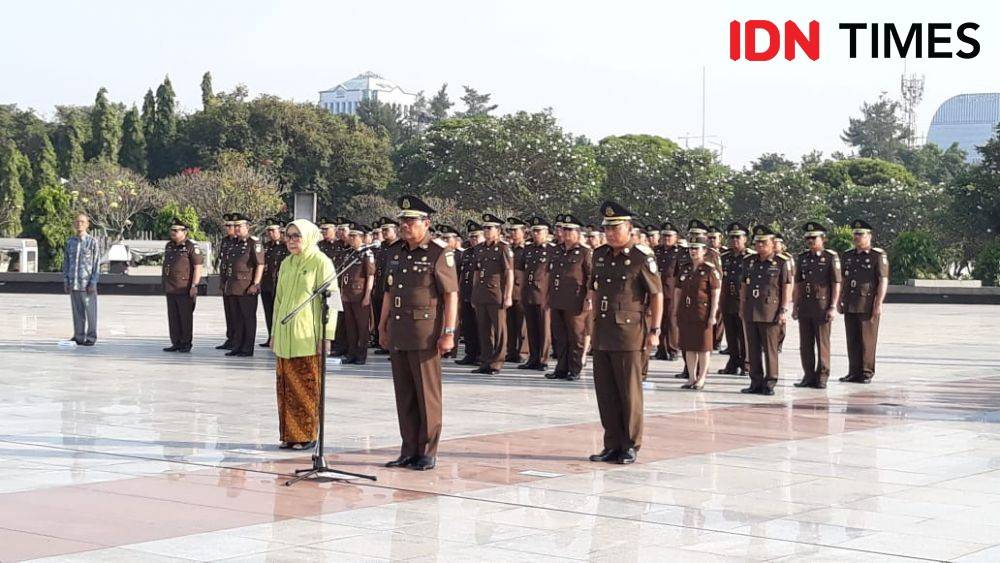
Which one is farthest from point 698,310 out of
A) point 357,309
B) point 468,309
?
point 357,309

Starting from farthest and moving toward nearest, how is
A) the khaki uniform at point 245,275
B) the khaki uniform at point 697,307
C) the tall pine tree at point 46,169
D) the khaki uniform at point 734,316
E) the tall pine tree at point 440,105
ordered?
the tall pine tree at point 440,105 < the tall pine tree at point 46,169 < the khaki uniform at point 245,275 < the khaki uniform at point 734,316 < the khaki uniform at point 697,307

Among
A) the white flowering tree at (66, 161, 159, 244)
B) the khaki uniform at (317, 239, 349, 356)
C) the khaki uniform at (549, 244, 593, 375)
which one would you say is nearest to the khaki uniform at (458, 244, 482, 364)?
the khaki uniform at (317, 239, 349, 356)

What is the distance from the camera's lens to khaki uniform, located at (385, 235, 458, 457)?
9.89m

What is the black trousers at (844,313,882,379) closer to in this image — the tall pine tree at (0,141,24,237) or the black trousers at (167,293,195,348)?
the black trousers at (167,293,195,348)

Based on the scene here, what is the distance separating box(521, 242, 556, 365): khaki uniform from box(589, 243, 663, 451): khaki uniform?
263 inches

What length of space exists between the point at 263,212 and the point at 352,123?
87.1 ft

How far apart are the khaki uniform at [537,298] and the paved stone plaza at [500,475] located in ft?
4.16

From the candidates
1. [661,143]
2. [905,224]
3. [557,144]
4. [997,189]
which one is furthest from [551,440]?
[661,143]

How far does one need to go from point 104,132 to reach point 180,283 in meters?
56.5

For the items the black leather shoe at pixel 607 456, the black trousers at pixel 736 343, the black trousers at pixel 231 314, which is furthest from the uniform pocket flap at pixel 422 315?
the black trousers at pixel 231 314

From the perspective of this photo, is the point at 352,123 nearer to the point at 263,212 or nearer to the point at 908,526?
the point at 263,212

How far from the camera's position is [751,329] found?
15320 millimetres

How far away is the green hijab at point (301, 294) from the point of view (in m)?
10.5

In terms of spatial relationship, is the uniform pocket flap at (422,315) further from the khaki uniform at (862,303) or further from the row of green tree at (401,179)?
the row of green tree at (401,179)
